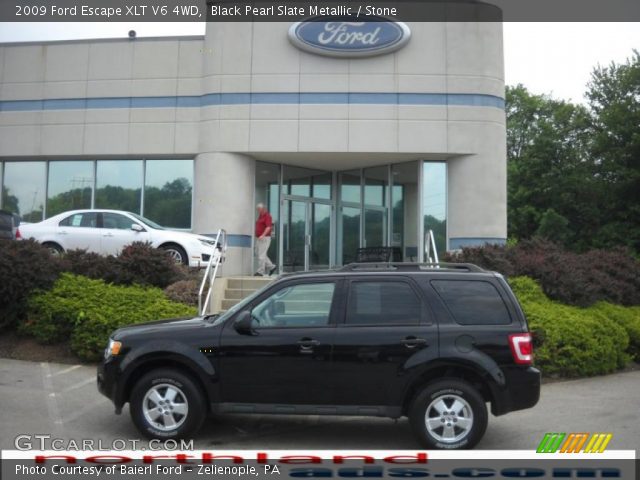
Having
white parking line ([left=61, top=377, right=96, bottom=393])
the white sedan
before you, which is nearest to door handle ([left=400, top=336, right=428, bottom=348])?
white parking line ([left=61, top=377, right=96, bottom=393])

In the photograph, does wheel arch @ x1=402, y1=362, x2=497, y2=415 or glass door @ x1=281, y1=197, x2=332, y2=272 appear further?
glass door @ x1=281, y1=197, x2=332, y2=272

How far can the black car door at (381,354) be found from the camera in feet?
20.4

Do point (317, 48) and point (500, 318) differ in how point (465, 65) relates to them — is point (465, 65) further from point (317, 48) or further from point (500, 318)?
point (500, 318)

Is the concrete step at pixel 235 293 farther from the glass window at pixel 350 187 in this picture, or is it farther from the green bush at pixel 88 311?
the glass window at pixel 350 187

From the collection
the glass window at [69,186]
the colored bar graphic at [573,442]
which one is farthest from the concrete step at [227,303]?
the colored bar graphic at [573,442]

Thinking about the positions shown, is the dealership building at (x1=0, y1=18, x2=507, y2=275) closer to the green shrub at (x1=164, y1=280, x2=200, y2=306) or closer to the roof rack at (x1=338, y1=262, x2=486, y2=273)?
the green shrub at (x1=164, y1=280, x2=200, y2=306)

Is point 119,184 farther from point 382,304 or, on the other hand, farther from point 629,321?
point 382,304

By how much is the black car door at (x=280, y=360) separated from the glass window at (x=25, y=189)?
14718 millimetres

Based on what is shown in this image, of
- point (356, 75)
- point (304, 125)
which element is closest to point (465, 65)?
point (356, 75)

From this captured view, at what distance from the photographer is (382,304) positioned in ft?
21.4

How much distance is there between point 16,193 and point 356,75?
34.7 ft

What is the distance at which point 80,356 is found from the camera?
34.5 feet

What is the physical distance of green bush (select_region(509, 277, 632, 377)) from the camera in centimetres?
1021

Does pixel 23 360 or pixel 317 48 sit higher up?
pixel 317 48
